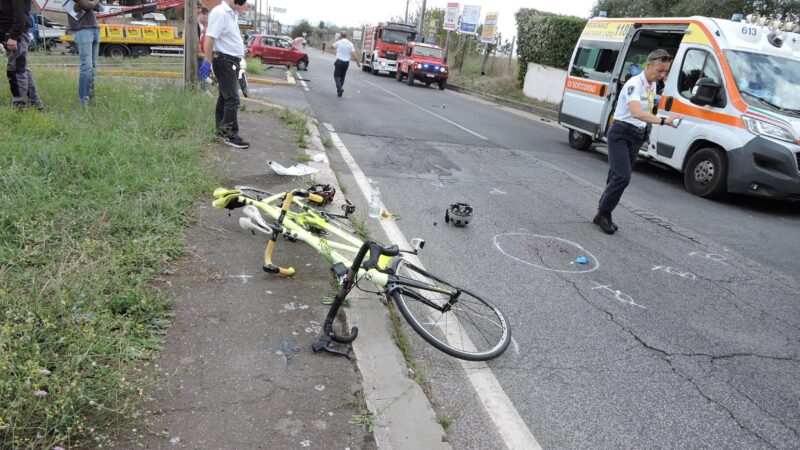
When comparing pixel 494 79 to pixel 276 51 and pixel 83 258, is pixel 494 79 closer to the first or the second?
pixel 276 51

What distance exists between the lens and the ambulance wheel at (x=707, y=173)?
797 cm

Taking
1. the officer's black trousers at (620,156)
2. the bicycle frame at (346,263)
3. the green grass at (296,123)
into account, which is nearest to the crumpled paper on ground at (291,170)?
the bicycle frame at (346,263)

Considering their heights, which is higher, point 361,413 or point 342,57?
point 342,57

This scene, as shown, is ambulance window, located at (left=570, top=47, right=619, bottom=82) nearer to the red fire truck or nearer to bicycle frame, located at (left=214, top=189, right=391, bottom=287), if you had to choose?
bicycle frame, located at (left=214, top=189, right=391, bottom=287)

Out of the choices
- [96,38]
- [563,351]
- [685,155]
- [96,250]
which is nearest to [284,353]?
[96,250]

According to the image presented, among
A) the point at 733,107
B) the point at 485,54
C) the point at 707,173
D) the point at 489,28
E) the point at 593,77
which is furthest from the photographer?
the point at 485,54

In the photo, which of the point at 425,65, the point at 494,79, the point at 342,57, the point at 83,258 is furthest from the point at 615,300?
the point at 494,79

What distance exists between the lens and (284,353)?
115 inches

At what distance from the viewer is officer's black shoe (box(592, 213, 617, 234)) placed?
6.07m

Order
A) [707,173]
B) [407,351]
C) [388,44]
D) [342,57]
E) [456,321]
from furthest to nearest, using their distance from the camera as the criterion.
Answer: [388,44] < [342,57] < [707,173] < [456,321] < [407,351]

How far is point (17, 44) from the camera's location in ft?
20.8

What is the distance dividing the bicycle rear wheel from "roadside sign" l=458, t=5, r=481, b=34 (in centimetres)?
3321

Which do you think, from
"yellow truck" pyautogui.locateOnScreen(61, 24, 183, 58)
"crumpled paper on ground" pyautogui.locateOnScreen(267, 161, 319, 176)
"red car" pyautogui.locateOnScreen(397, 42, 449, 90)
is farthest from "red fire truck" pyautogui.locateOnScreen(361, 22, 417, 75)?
"crumpled paper on ground" pyautogui.locateOnScreen(267, 161, 319, 176)

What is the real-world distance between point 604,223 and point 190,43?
7.89 m
